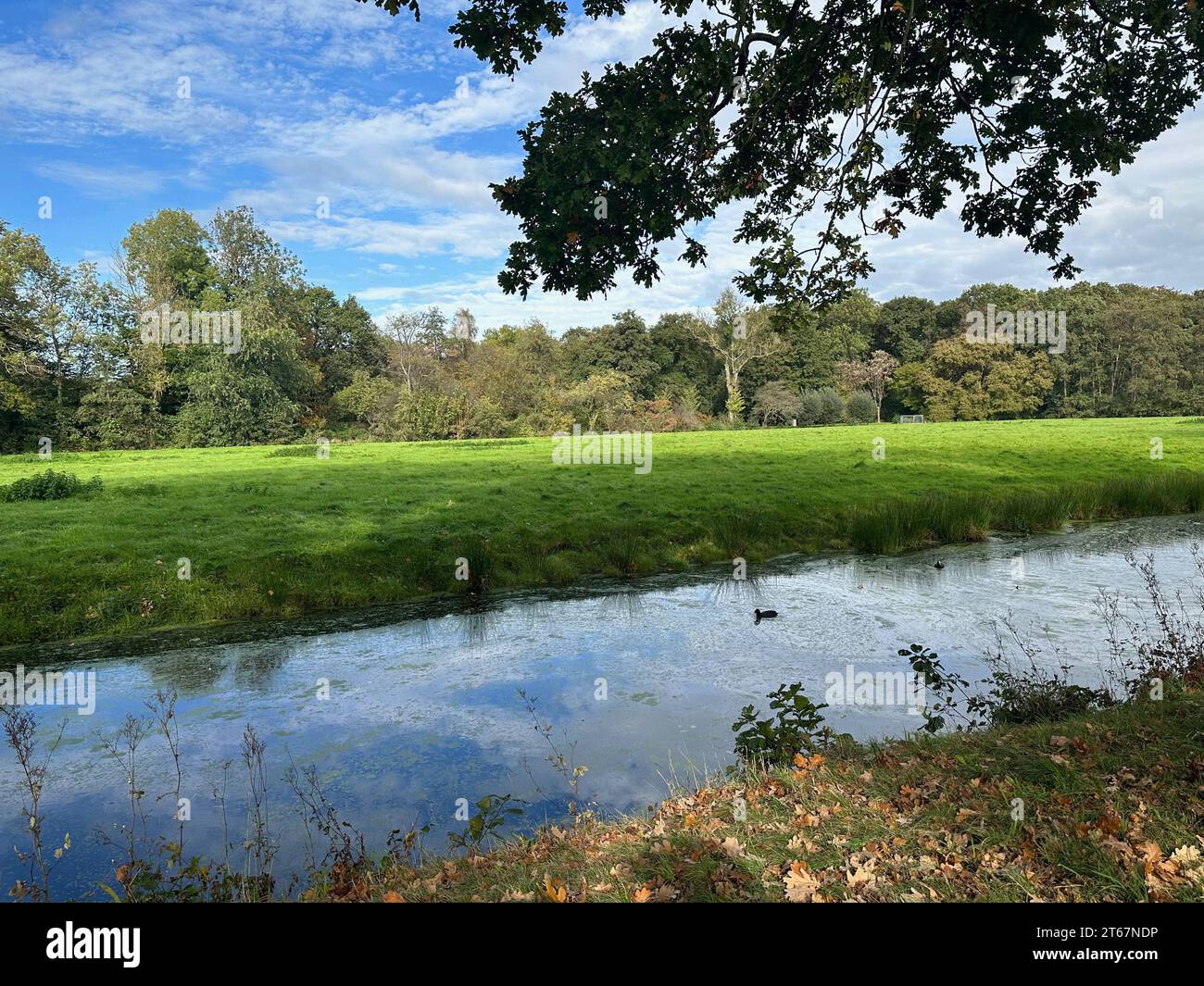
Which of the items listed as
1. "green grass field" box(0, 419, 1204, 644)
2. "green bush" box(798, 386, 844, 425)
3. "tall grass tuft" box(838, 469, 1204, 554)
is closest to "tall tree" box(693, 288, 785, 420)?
"green bush" box(798, 386, 844, 425)

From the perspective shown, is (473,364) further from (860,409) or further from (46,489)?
(46,489)

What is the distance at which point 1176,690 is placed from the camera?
21.5ft

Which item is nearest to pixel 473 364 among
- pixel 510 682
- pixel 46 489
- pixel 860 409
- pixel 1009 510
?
pixel 860 409

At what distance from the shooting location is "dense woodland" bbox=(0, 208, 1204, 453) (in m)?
47.8

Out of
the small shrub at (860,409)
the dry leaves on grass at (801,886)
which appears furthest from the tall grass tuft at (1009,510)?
the small shrub at (860,409)

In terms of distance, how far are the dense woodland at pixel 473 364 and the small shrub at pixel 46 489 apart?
29043 mm

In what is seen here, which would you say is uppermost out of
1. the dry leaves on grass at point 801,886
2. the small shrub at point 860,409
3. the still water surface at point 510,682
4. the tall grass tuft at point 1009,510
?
the small shrub at point 860,409

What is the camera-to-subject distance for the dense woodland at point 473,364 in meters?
47.8

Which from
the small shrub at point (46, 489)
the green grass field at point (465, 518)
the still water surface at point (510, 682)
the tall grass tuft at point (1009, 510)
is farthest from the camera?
the small shrub at point (46, 489)

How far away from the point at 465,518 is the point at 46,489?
38.5 ft

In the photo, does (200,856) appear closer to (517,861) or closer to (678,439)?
(517,861)

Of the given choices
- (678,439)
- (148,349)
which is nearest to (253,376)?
(148,349)

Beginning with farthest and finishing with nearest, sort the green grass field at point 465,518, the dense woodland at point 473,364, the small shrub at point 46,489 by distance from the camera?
the dense woodland at point 473,364, the small shrub at point 46,489, the green grass field at point 465,518

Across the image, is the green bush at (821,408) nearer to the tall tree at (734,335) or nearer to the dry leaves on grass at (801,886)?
the tall tree at (734,335)
